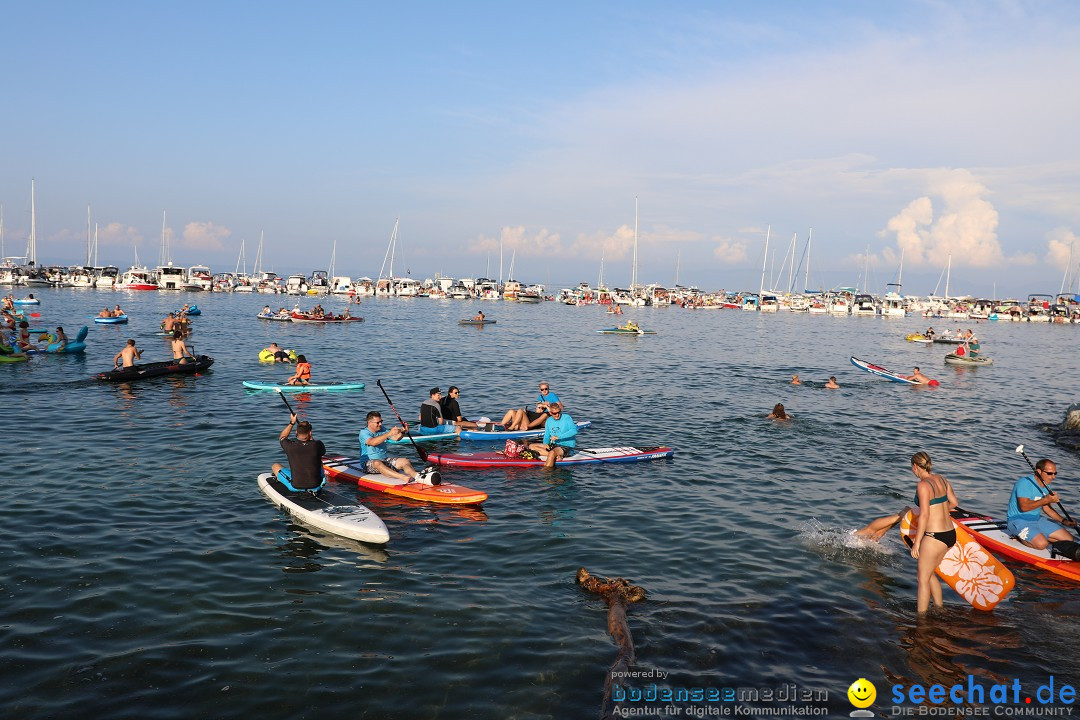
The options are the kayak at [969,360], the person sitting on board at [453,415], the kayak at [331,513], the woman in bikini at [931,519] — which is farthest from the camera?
the kayak at [969,360]

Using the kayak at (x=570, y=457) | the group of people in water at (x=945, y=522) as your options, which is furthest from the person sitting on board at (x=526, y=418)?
the group of people in water at (x=945, y=522)

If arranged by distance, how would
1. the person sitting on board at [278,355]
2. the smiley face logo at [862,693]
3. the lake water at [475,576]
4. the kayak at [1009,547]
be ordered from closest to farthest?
the smiley face logo at [862,693]
the lake water at [475,576]
the kayak at [1009,547]
the person sitting on board at [278,355]

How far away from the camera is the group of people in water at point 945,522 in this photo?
9609mm

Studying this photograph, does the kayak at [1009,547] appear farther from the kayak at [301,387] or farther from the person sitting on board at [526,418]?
the kayak at [301,387]

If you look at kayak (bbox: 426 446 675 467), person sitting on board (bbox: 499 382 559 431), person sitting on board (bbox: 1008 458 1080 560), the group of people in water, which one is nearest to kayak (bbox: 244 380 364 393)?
person sitting on board (bbox: 499 382 559 431)

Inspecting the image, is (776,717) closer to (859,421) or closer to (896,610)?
(896,610)

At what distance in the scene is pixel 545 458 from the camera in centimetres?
1766

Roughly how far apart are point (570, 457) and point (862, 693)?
10497 millimetres

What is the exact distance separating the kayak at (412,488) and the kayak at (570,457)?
6.74 ft

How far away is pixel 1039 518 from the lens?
12227mm

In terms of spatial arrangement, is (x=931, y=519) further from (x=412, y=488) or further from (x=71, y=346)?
(x=71, y=346)

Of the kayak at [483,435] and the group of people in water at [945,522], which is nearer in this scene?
the group of people in water at [945,522]

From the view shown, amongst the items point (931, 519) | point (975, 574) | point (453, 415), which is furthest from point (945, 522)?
point (453, 415)

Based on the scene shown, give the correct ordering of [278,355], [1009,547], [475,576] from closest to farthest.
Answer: [475,576] < [1009,547] < [278,355]
